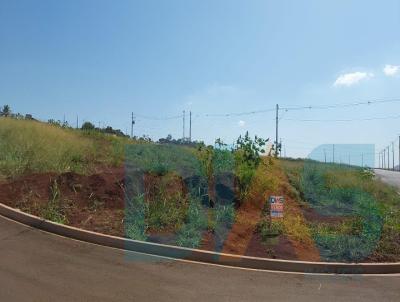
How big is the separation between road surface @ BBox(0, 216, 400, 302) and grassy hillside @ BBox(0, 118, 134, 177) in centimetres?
507

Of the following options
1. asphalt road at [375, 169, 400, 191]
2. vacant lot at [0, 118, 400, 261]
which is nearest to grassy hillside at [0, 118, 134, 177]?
vacant lot at [0, 118, 400, 261]

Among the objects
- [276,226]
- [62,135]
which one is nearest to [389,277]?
[276,226]

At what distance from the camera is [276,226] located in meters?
10.5

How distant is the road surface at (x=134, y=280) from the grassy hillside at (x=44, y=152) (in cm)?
507

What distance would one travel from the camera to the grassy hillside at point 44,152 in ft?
45.1

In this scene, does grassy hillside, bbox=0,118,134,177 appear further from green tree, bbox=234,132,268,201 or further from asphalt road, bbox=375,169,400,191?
asphalt road, bbox=375,169,400,191

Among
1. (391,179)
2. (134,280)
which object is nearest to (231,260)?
(134,280)

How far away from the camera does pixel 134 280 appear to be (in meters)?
6.90

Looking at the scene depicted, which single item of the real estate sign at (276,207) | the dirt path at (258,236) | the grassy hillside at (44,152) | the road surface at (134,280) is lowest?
the road surface at (134,280)

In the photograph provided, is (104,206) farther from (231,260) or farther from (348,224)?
(348,224)

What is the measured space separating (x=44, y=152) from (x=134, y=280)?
942 cm

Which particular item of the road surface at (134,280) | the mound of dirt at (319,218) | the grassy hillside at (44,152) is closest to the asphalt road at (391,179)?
the mound of dirt at (319,218)

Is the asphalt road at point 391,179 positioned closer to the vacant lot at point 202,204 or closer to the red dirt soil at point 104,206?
the vacant lot at point 202,204

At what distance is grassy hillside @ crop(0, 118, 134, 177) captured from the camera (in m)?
13.7
